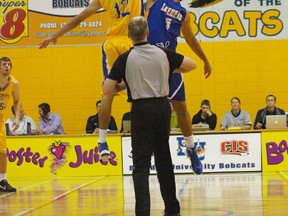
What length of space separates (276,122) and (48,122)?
486cm

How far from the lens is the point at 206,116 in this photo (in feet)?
50.0

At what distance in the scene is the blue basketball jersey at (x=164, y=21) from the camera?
722cm

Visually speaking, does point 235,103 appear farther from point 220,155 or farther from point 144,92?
point 144,92

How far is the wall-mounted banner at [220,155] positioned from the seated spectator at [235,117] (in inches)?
38.9

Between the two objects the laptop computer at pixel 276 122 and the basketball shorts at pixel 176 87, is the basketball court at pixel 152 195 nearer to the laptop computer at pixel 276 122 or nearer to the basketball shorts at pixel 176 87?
the laptop computer at pixel 276 122

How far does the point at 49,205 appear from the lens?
353 inches

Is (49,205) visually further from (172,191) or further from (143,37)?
(143,37)

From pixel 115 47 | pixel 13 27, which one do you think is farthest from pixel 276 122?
pixel 115 47

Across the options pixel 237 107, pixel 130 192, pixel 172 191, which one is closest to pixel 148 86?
pixel 172 191

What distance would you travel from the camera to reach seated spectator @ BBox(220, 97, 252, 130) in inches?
596

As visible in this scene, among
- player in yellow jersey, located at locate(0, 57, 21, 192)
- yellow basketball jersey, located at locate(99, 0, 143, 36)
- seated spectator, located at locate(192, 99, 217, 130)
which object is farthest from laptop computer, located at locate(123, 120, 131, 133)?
yellow basketball jersey, located at locate(99, 0, 143, 36)

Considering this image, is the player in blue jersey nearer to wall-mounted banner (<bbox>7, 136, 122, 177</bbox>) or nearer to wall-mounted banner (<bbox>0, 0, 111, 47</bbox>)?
wall-mounted banner (<bbox>7, 136, 122, 177</bbox>)

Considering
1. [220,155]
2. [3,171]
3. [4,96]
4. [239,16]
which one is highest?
[239,16]

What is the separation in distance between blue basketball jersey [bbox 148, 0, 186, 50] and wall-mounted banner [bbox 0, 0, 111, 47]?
9.30m
